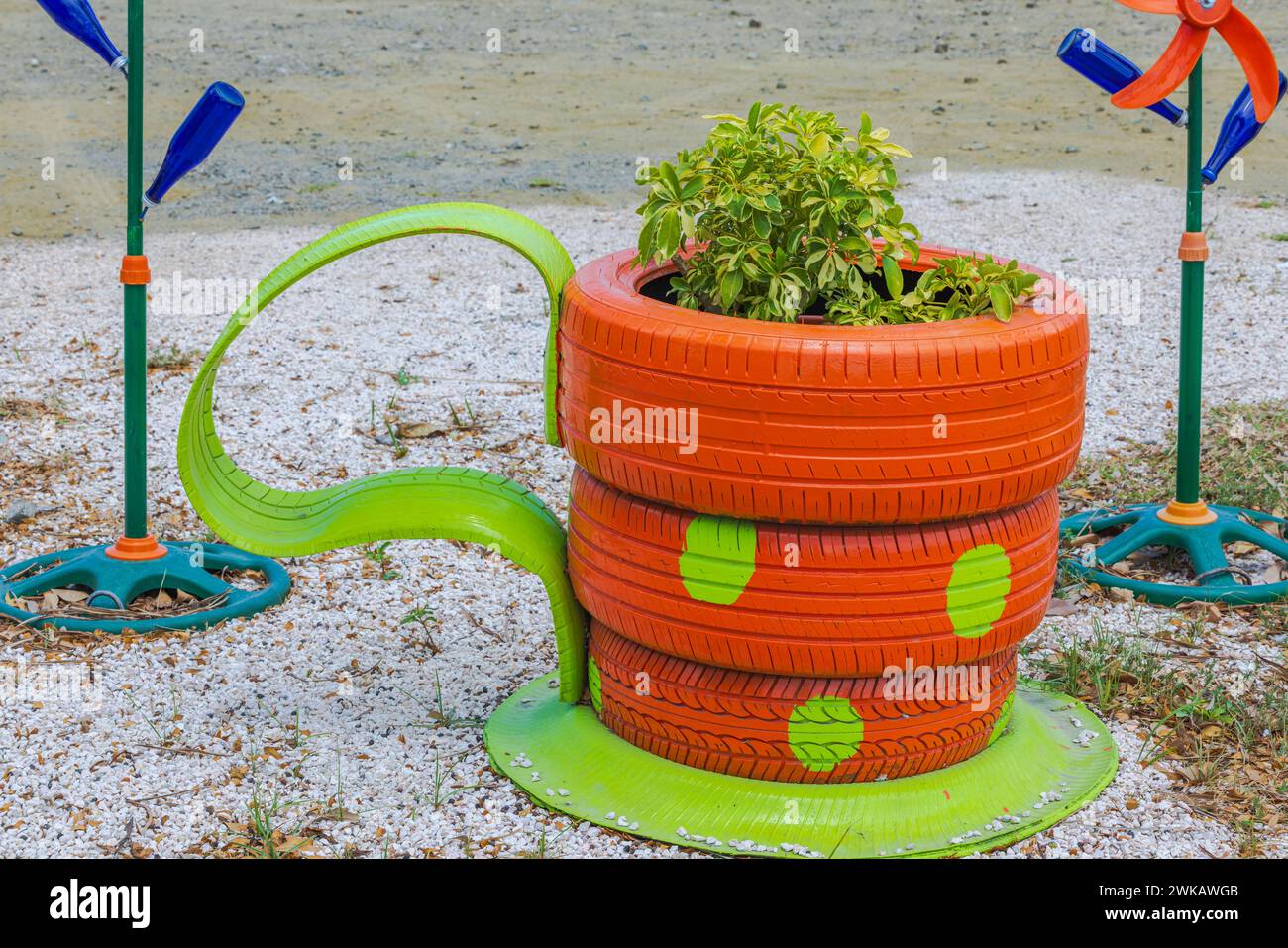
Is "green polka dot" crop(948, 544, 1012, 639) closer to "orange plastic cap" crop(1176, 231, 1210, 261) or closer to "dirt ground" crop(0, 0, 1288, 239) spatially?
"orange plastic cap" crop(1176, 231, 1210, 261)

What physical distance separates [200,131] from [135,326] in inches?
23.2

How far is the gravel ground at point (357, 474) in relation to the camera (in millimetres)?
3354

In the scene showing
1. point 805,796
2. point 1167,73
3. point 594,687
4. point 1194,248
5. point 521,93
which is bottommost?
point 805,796

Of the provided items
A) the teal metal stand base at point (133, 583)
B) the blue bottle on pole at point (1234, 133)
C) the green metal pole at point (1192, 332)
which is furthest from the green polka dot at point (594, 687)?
the blue bottle on pole at point (1234, 133)

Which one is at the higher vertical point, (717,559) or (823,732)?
(717,559)

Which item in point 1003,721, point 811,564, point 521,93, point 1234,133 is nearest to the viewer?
point 811,564

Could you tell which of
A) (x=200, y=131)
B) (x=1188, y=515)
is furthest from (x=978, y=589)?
(x=200, y=131)

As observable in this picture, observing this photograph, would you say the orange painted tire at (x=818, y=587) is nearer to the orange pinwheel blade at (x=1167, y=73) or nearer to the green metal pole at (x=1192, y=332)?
the orange pinwheel blade at (x=1167, y=73)

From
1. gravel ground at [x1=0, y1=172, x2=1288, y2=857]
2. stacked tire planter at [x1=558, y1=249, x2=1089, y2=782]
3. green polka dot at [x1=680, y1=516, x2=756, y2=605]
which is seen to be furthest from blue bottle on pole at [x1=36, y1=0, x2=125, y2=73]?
green polka dot at [x1=680, y1=516, x2=756, y2=605]

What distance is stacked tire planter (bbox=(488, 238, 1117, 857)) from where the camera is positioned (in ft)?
10.0

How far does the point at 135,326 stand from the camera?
4246mm

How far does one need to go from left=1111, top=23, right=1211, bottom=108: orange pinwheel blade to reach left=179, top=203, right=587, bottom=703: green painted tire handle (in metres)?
1.51

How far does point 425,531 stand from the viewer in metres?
3.55

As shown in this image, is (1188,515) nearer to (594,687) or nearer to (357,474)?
(594,687)
